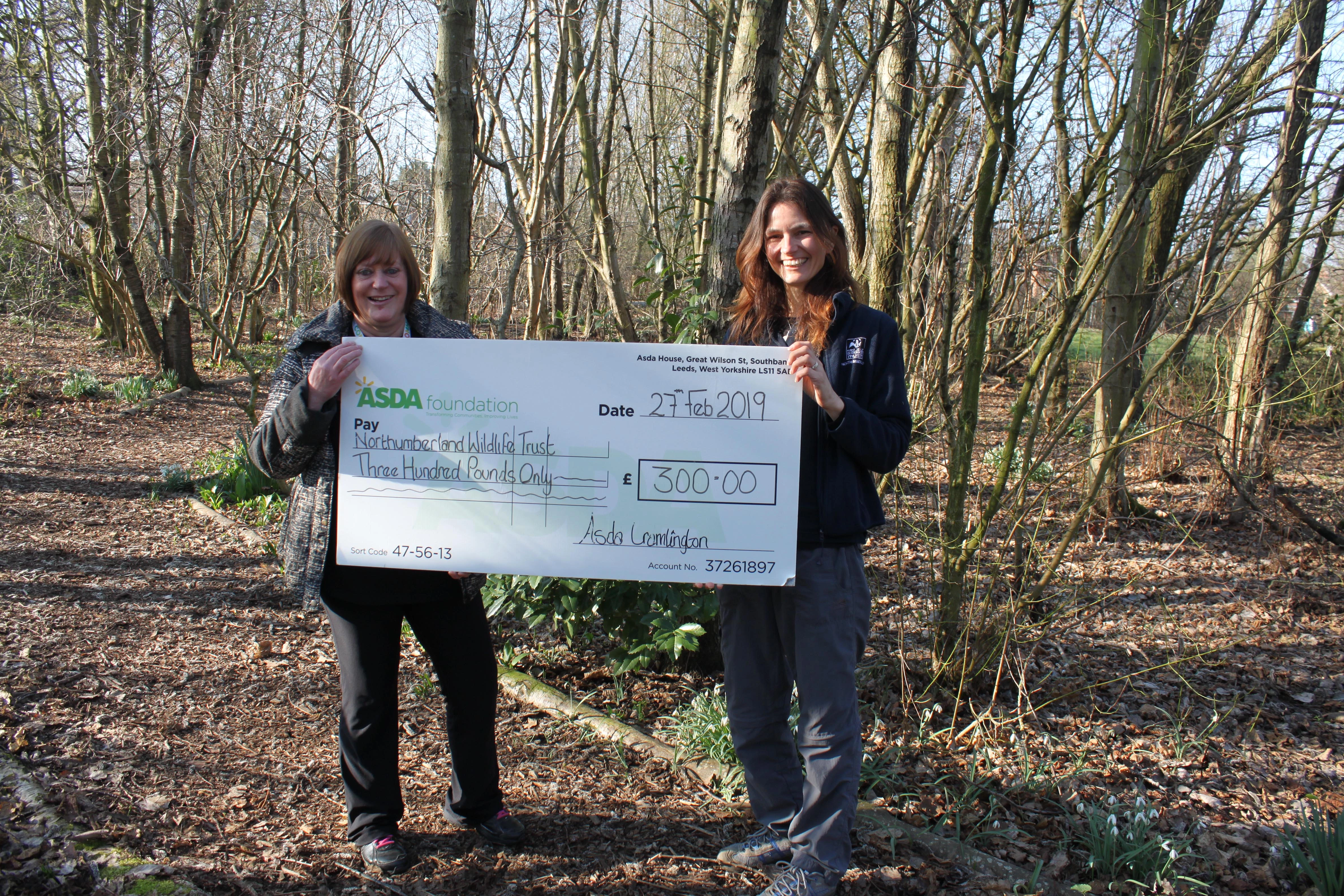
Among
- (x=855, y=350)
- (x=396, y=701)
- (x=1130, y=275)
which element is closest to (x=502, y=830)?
(x=396, y=701)

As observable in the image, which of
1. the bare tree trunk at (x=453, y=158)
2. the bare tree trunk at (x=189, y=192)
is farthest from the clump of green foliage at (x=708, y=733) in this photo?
the bare tree trunk at (x=189, y=192)

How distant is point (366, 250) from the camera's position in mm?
2361

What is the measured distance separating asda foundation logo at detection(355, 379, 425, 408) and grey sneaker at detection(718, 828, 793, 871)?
1689 millimetres

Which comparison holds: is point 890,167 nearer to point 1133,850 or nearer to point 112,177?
point 1133,850

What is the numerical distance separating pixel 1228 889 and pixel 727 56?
5387mm

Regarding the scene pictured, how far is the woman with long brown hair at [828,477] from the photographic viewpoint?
2184 millimetres

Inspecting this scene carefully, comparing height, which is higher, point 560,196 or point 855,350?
point 560,196

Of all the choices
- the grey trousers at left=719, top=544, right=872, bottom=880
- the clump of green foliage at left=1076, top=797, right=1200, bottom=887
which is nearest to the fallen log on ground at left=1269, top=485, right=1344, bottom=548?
the clump of green foliage at left=1076, top=797, right=1200, bottom=887

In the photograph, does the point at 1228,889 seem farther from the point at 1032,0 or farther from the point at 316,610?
the point at 316,610

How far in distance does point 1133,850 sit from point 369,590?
8.02ft

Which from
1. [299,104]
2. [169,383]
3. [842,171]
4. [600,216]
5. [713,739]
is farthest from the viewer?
[169,383]

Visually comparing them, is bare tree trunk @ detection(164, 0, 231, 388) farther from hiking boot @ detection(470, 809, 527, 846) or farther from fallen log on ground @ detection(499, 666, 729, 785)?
hiking boot @ detection(470, 809, 527, 846)

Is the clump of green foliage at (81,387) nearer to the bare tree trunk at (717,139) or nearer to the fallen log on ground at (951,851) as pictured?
the bare tree trunk at (717,139)

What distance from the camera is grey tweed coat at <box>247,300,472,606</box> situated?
225 centimetres
